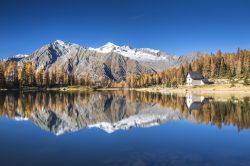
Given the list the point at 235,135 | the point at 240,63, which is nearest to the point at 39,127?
the point at 235,135

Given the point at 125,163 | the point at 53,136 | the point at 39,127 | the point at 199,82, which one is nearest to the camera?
the point at 125,163

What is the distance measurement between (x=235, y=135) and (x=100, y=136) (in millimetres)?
14136

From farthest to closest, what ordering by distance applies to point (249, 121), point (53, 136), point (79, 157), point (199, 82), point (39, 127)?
point (199, 82) < point (249, 121) < point (39, 127) < point (53, 136) < point (79, 157)

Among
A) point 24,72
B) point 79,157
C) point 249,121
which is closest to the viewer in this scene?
point 79,157

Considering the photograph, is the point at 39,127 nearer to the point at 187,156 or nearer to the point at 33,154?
the point at 33,154

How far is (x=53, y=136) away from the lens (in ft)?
105

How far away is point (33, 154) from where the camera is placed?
2367 cm

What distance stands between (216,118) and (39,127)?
25.3 m

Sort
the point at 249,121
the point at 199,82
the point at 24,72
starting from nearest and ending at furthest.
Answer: the point at 249,121 < the point at 24,72 < the point at 199,82

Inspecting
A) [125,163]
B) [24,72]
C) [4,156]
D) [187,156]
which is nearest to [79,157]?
[125,163]

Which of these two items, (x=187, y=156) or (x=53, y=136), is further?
(x=53, y=136)

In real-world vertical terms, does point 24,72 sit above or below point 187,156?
above

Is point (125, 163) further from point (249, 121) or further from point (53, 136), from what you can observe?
point (249, 121)

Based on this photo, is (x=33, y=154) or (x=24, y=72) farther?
(x=24, y=72)
